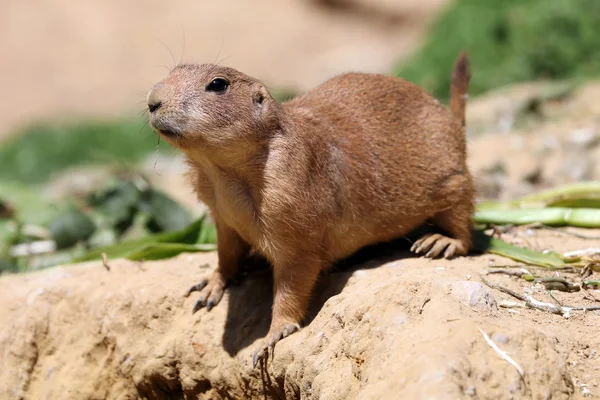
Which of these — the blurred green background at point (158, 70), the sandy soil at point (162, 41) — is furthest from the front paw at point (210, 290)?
the sandy soil at point (162, 41)

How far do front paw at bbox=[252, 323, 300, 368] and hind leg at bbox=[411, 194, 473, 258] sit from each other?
3.07 feet

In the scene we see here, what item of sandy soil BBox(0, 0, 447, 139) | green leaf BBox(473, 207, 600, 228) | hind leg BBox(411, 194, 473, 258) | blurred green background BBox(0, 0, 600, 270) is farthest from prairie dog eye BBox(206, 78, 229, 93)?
sandy soil BBox(0, 0, 447, 139)

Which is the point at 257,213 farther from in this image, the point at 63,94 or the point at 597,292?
the point at 63,94

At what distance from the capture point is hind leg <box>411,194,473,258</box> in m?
4.97

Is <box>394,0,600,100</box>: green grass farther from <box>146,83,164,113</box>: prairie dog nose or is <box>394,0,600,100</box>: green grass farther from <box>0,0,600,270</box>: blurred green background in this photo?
<box>146,83,164,113</box>: prairie dog nose

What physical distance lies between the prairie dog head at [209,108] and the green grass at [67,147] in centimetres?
793

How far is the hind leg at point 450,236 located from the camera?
497 cm

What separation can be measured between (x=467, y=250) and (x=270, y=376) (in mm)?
1454

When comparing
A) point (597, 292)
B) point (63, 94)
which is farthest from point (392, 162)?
point (63, 94)

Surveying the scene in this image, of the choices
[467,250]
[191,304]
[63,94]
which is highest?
[467,250]

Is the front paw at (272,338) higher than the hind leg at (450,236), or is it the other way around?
the hind leg at (450,236)

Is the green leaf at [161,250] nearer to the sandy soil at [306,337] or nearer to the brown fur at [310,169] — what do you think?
the sandy soil at [306,337]

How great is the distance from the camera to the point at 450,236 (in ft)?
17.0

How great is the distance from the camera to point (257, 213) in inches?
175
